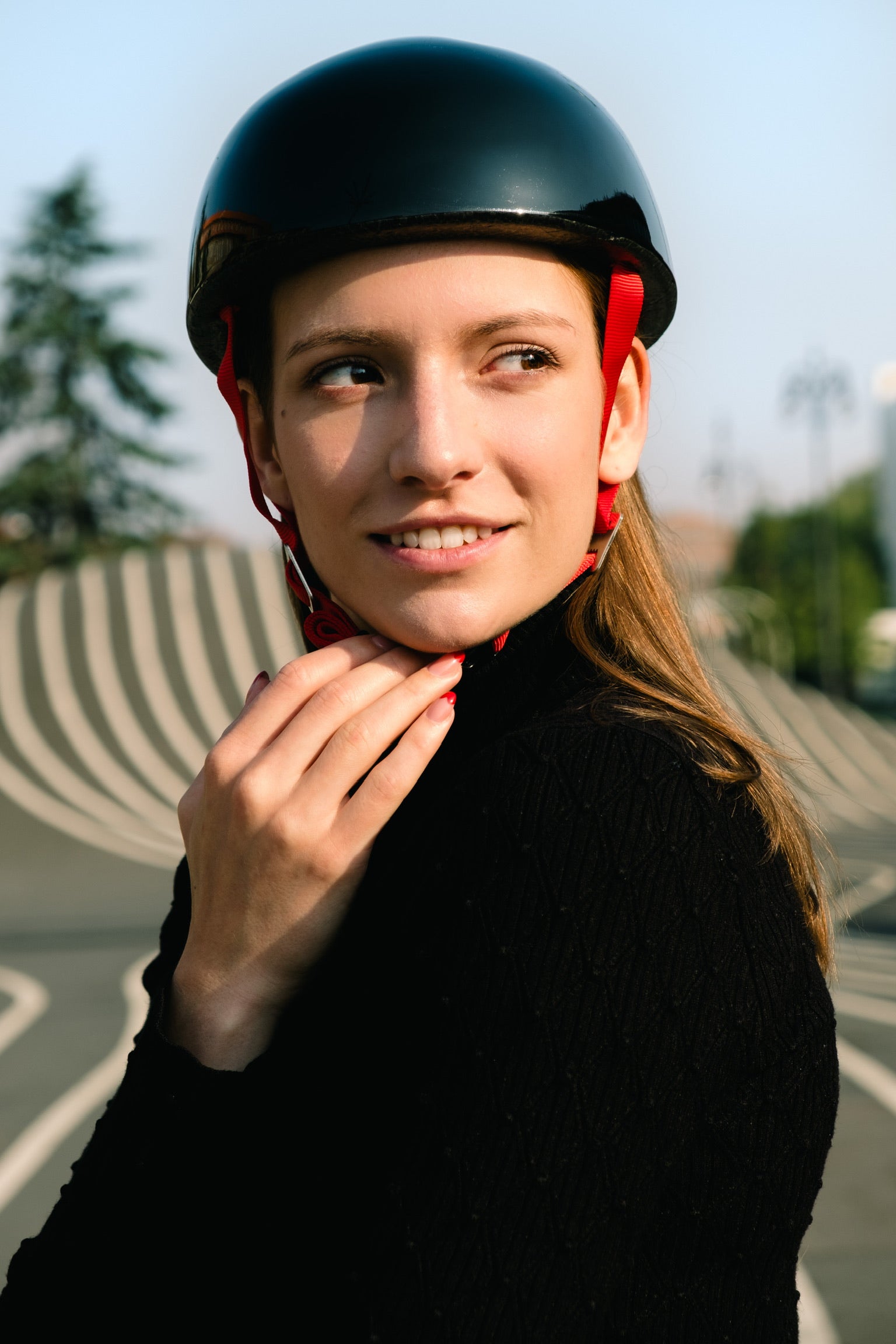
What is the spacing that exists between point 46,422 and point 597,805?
5528cm

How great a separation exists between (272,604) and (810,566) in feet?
170

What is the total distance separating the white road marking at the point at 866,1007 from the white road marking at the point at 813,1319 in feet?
11.9

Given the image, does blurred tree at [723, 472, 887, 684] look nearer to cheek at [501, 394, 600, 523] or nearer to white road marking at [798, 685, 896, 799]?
white road marking at [798, 685, 896, 799]

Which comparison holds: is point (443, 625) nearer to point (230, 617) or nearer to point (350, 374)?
point (350, 374)

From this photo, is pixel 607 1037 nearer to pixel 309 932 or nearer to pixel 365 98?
pixel 309 932

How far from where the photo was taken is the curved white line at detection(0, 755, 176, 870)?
15641 millimetres

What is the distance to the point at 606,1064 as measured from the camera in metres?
1.24

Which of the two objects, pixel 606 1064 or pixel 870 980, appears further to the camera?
pixel 870 980

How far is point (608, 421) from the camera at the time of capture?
1878mm

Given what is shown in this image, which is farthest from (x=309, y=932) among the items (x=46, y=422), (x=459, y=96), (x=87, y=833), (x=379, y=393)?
(x=46, y=422)

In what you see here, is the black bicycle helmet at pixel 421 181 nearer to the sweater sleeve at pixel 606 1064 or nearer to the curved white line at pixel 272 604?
the sweater sleeve at pixel 606 1064

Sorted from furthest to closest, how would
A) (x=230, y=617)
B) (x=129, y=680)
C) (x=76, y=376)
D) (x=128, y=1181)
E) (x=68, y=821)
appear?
(x=76, y=376) → (x=230, y=617) → (x=129, y=680) → (x=68, y=821) → (x=128, y=1181)

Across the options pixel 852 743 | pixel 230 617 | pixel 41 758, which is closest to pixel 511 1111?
pixel 41 758

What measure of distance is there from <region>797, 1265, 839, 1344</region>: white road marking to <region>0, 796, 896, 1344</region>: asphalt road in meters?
0.01
